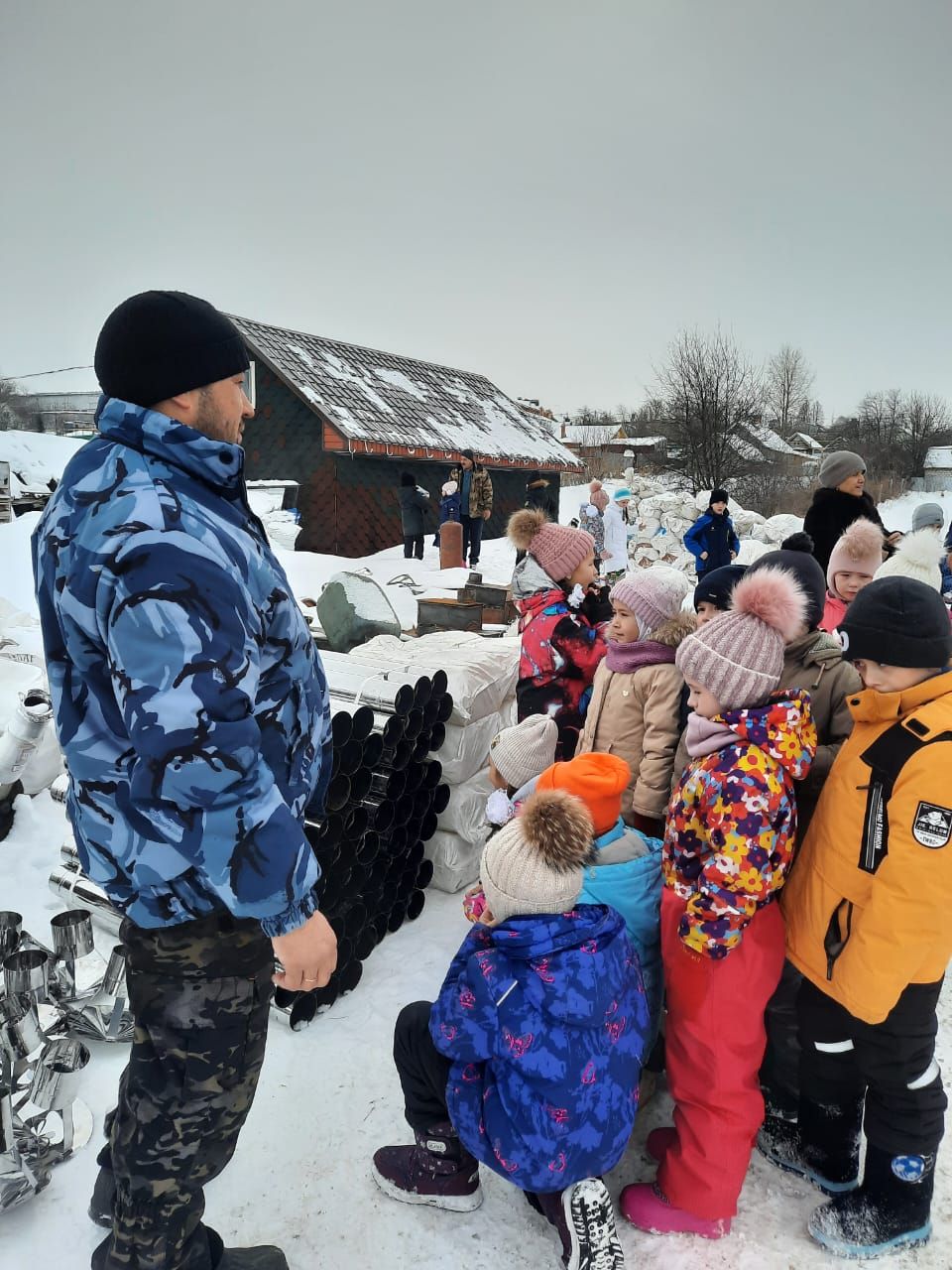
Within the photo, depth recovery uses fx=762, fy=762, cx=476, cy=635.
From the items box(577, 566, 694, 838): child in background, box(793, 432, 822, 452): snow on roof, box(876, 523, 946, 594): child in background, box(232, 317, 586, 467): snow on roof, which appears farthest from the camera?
box(793, 432, 822, 452): snow on roof

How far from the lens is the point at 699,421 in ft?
76.4

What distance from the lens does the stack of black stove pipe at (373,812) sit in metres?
3.02

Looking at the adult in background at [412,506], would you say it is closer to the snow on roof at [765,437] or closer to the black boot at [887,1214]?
the black boot at [887,1214]

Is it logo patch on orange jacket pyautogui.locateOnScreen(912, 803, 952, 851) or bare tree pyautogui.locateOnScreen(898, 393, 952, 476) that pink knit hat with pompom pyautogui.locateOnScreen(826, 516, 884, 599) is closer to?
logo patch on orange jacket pyautogui.locateOnScreen(912, 803, 952, 851)

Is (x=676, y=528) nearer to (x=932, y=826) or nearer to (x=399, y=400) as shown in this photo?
(x=399, y=400)

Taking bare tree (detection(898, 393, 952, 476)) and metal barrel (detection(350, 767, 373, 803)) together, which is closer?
metal barrel (detection(350, 767, 373, 803))

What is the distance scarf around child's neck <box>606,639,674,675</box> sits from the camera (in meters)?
3.13

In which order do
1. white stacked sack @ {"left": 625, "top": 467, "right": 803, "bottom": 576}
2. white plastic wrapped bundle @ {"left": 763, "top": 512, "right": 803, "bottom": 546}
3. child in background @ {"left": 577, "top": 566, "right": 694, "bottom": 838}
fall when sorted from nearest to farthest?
1. child in background @ {"left": 577, "top": 566, "right": 694, "bottom": 838}
2. white stacked sack @ {"left": 625, "top": 467, "right": 803, "bottom": 576}
3. white plastic wrapped bundle @ {"left": 763, "top": 512, "right": 803, "bottom": 546}

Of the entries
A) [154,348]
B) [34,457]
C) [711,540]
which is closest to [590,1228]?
[154,348]

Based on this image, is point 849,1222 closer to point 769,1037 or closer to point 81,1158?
point 769,1037

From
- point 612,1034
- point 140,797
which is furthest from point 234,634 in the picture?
point 612,1034

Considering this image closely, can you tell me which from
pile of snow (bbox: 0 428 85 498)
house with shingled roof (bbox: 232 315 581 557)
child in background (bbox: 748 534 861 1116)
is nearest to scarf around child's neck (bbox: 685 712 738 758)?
child in background (bbox: 748 534 861 1116)

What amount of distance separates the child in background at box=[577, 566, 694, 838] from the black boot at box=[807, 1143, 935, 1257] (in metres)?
1.23

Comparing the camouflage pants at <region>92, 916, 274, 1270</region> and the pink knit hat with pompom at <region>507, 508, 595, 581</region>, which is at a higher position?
the pink knit hat with pompom at <region>507, 508, 595, 581</region>
